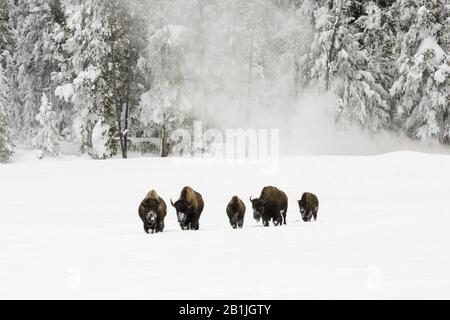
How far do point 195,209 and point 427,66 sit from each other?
29352mm

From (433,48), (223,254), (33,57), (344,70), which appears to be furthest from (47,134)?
(223,254)

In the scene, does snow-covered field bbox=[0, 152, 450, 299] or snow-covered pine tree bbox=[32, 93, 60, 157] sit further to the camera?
snow-covered pine tree bbox=[32, 93, 60, 157]

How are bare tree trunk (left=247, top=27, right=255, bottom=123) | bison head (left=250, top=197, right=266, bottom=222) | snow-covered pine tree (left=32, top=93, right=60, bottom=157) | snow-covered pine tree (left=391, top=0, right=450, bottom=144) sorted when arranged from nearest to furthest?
bison head (left=250, top=197, right=266, bottom=222) → snow-covered pine tree (left=391, top=0, right=450, bottom=144) → bare tree trunk (left=247, top=27, right=255, bottom=123) → snow-covered pine tree (left=32, top=93, right=60, bottom=157)

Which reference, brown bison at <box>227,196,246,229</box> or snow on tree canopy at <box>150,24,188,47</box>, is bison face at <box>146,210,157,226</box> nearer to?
brown bison at <box>227,196,246,229</box>

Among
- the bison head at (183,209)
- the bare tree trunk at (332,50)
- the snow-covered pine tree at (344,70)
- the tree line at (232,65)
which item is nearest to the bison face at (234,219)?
the bison head at (183,209)

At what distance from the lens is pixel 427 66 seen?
3762 cm

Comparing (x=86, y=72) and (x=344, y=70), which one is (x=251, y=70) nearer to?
(x=344, y=70)

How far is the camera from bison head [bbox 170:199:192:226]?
1205cm

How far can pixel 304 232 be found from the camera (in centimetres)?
1044

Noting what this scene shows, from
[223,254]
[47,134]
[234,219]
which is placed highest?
[47,134]

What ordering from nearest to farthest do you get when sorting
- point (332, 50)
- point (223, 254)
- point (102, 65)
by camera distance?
1. point (223, 254)
2. point (102, 65)
3. point (332, 50)

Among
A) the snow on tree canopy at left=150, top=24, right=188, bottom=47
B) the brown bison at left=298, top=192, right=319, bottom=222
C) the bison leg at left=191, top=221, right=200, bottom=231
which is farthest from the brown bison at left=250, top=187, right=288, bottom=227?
the snow on tree canopy at left=150, top=24, right=188, bottom=47

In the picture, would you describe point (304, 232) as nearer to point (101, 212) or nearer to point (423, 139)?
point (101, 212)

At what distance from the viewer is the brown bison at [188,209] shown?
12116mm
